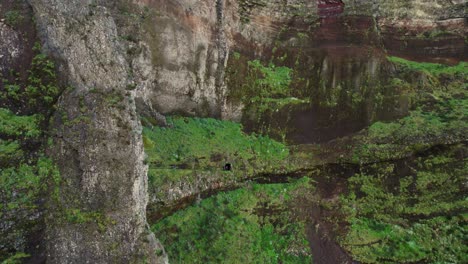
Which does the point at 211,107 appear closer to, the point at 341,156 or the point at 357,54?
the point at 341,156

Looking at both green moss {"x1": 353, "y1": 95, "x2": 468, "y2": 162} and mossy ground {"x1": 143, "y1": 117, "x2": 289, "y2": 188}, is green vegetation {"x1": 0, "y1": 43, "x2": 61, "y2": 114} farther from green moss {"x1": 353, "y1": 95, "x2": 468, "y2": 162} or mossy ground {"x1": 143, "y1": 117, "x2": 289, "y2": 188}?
green moss {"x1": 353, "y1": 95, "x2": 468, "y2": 162}

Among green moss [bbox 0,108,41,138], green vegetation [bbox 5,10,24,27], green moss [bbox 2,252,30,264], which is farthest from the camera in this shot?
green vegetation [bbox 5,10,24,27]

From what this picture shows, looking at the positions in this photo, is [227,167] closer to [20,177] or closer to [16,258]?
[20,177]

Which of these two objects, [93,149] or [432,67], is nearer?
[93,149]

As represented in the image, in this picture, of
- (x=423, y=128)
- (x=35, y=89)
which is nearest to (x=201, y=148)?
(x=35, y=89)

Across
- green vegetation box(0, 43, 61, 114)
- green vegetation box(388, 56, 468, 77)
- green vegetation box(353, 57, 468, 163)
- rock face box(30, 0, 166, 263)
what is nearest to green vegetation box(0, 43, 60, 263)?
green vegetation box(0, 43, 61, 114)

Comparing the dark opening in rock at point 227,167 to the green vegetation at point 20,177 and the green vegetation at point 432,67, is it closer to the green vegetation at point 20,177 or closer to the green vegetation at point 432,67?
the green vegetation at point 20,177
